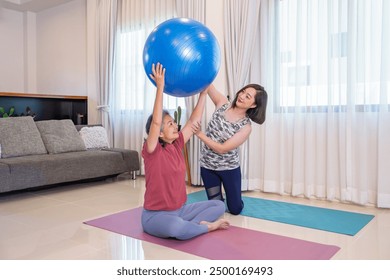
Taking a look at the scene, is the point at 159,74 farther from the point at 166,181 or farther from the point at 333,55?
the point at 333,55

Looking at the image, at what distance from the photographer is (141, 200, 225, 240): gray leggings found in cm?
216

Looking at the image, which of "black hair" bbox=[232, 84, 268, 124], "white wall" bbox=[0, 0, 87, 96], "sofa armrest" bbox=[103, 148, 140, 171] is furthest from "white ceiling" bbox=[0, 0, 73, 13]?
"black hair" bbox=[232, 84, 268, 124]

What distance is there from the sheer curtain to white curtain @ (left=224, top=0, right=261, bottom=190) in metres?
0.12

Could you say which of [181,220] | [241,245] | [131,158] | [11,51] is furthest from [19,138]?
[11,51]

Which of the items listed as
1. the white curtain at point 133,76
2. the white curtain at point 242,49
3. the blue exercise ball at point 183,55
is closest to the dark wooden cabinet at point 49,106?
the white curtain at point 133,76

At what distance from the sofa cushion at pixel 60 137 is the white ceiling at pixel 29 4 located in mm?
2550

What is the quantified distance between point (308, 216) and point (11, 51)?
5.74m

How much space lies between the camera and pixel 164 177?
2197mm

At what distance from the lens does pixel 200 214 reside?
2461mm

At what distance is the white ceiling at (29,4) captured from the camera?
581 cm

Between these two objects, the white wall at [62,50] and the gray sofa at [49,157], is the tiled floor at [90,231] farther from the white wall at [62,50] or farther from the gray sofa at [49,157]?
the white wall at [62,50]

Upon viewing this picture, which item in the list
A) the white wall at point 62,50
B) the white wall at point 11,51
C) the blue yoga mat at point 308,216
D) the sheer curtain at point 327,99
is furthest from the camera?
the white wall at point 11,51
